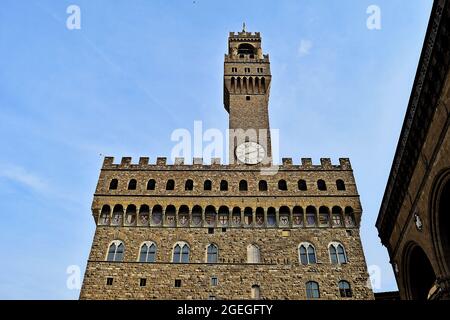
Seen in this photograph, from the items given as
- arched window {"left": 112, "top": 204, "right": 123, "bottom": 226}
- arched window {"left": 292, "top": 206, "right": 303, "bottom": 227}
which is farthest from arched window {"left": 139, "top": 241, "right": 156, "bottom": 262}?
arched window {"left": 292, "top": 206, "right": 303, "bottom": 227}

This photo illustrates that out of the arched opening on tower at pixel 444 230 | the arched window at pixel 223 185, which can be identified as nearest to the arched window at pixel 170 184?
A: the arched window at pixel 223 185

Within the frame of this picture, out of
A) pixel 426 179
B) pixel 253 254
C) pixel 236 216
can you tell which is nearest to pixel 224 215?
pixel 236 216

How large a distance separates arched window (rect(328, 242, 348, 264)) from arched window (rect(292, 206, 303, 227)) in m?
2.22

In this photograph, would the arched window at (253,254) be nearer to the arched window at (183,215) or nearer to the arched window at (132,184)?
the arched window at (183,215)

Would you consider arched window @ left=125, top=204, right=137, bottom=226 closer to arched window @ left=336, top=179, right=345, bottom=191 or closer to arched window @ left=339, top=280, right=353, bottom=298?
arched window @ left=339, top=280, right=353, bottom=298

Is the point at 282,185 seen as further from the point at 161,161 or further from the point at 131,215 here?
the point at 131,215

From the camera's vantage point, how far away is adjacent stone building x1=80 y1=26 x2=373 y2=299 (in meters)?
21.4

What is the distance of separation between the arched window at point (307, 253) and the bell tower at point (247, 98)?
20.0ft

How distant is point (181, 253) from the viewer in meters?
22.7

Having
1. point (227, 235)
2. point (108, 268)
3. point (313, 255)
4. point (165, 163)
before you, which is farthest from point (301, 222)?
point (108, 268)

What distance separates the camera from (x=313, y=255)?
2258cm
